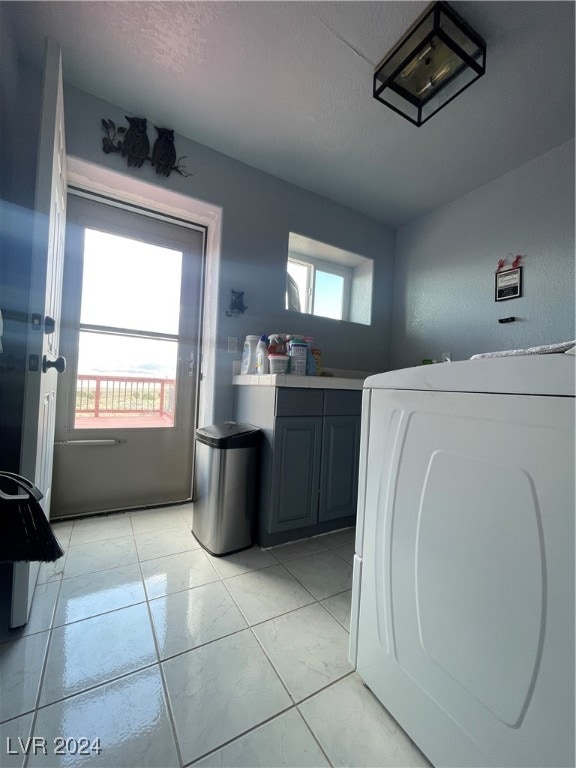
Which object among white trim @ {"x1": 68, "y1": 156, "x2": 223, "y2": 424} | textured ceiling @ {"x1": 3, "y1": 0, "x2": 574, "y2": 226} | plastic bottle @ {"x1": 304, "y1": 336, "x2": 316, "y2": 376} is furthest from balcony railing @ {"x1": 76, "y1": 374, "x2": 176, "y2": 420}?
textured ceiling @ {"x1": 3, "y1": 0, "x2": 574, "y2": 226}

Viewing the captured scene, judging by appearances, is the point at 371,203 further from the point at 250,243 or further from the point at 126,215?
the point at 126,215

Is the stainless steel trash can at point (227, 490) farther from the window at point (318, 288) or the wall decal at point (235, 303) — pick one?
the window at point (318, 288)

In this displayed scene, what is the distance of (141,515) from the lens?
190 centimetres

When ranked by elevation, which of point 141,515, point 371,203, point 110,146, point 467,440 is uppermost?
point 371,203

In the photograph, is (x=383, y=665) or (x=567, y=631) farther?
(x=383, y=665)

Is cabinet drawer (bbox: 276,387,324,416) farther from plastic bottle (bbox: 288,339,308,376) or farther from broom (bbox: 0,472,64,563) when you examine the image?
broom (bbox: 0,472,64,563)

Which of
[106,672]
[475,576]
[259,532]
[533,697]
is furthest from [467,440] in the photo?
[259,532]

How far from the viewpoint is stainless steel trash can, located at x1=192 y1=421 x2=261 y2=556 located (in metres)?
1.51

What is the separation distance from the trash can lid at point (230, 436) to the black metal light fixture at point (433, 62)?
5.67ft

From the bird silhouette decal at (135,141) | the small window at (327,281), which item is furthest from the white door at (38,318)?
the small window at (327,281)

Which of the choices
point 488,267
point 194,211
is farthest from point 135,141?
point 488,267

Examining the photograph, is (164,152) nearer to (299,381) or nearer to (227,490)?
(299,381)

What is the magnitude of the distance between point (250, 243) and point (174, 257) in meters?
0.54

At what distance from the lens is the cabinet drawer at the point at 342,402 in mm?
1684
